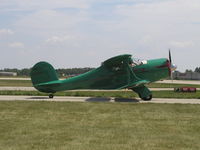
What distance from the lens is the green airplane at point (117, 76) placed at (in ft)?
61.1

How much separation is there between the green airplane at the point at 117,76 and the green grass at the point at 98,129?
5.73 m

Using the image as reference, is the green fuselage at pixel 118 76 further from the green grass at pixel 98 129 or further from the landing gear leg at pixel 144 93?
the green grass at pixel 98 129

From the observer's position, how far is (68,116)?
11.3m

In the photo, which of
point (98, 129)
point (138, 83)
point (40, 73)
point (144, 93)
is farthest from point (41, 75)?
point (98, 129)

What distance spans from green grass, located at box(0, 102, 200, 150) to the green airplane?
5729mm

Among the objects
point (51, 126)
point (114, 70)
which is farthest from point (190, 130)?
point (114, 70)

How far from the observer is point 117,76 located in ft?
62.2

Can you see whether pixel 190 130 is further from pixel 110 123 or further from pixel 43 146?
pixel 43 146

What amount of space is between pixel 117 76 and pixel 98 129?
10395 millimetres

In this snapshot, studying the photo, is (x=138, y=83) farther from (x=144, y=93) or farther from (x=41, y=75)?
(x=41, y=75)

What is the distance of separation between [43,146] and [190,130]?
189 inches

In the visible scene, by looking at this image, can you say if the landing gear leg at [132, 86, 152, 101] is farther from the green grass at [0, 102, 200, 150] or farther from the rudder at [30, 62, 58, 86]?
the rudder at [30, 62, 58, 86]

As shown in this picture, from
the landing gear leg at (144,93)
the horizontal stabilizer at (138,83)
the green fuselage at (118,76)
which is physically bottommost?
the landing gear leg at (144,93)

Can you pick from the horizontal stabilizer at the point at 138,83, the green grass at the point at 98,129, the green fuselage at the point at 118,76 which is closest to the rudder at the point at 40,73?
the green fuselage at the point at 118,76
